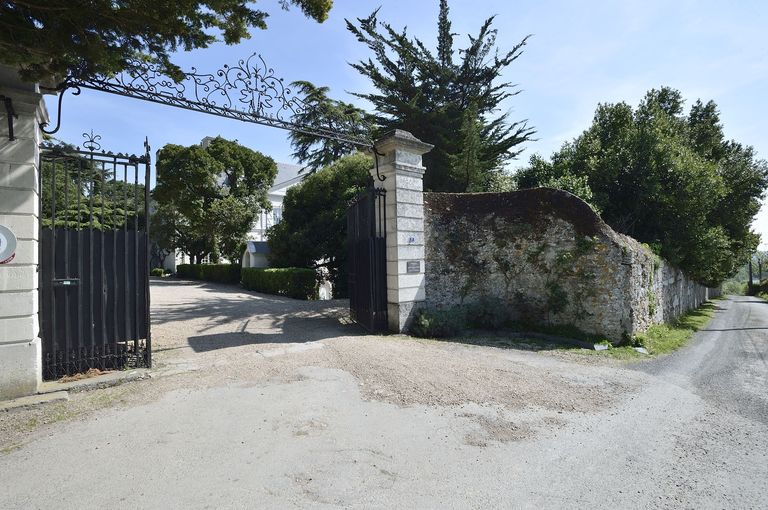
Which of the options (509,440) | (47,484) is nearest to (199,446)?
(47,484)

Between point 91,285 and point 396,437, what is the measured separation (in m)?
4.43

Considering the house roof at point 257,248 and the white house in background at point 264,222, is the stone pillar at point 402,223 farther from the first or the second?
the house roof at point 257,248

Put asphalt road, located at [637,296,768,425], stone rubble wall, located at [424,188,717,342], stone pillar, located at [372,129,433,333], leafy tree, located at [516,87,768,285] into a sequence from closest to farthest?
1. asphalt road, located at [637,296,768,425]
2. stone rubble wall, located at [424,188,717,342]
3. stone pillar, located at [372,129,433,333]
4. leafy tree, located at [516,87,768,285]

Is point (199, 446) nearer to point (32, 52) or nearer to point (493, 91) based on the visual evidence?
point (32, 52)

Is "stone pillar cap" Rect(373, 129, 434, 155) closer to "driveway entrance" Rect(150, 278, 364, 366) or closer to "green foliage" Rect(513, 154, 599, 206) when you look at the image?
"driveway entrance" Rect(150, 278, 364, 366)

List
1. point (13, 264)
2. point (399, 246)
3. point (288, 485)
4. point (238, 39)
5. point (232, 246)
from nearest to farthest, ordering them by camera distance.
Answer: point (288, 485) → point (13, 264) → point (238, 39) → point (399, 246) → point (232, 246)

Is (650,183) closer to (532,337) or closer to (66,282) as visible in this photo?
(532,337)

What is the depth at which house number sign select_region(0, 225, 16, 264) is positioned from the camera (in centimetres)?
440

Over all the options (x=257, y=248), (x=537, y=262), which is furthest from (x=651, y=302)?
(x=257, y=248)

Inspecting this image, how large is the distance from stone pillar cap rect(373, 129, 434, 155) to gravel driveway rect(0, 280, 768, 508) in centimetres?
419

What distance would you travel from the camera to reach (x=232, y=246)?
2892cm

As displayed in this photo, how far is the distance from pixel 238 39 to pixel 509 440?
18.9ft

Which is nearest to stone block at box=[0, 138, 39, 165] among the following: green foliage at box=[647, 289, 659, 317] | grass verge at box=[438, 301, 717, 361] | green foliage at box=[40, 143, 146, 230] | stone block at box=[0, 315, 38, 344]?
green foliage at box=[40, 143, 146, 230]

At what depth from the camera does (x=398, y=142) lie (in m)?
8.02
